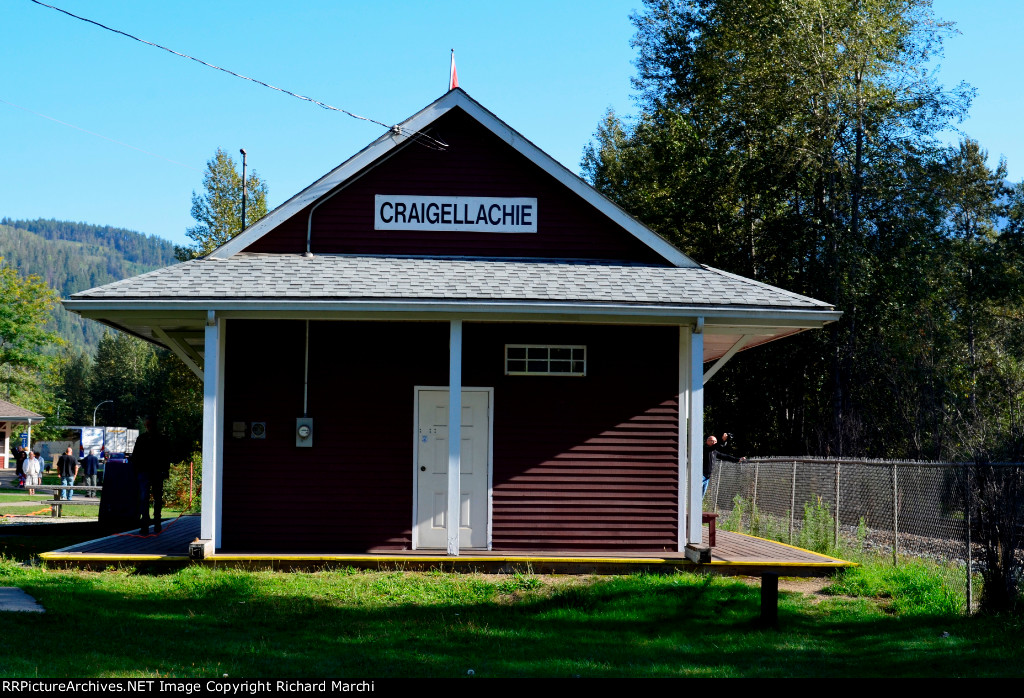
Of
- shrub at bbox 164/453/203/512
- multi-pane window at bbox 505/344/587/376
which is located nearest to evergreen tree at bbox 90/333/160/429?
shrub at bbox 164/453/203/512

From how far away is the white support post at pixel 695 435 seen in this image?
1324cm

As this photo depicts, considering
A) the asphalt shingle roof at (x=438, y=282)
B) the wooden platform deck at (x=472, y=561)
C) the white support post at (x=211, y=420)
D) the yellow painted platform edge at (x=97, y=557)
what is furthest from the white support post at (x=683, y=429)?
the yellow painted platform edge at (x=97, y=557)

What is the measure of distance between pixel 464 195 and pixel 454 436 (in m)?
3.77

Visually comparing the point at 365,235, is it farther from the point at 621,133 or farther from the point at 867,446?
the point at 621,133

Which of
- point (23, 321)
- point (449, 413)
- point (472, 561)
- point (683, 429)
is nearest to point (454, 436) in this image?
point (449, 413)

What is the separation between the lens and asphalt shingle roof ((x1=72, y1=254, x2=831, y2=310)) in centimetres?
1292

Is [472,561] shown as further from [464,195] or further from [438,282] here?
[464,195]

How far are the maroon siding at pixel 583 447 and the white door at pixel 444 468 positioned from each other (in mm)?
→ 207

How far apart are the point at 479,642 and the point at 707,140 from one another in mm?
27947

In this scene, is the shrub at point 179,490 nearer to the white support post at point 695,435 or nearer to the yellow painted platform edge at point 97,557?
the yellow painted platform edge at point 97,557

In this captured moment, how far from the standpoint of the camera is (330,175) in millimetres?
14461

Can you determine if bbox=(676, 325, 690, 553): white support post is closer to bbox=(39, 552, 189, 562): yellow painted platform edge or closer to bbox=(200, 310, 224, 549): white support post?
bbox=(200, 310, 224, 549): white support post

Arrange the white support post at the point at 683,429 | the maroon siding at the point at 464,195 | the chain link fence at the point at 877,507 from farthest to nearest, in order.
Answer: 1. the maroon siding at the point at 464,195
2. the white support post at the point at 683,429
3. the chain link fence at the point at 877,507

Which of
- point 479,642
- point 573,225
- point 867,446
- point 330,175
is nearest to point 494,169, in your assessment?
point 573,225
